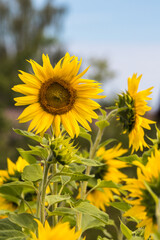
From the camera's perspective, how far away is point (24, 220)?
2.07 feet

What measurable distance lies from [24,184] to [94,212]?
0.13m

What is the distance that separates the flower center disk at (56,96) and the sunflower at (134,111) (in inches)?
5.5

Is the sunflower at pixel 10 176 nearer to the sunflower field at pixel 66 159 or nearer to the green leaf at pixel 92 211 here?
the sunflower field at pixel 66 159

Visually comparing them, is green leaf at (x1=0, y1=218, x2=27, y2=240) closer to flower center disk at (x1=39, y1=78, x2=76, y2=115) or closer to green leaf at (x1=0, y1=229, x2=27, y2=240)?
green leaf at (x1=0, y1=229, x2=27, y2=240)

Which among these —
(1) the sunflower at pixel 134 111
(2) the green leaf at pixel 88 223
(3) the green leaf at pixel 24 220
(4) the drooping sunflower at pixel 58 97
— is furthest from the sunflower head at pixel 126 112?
(3) the green leaf at pixel 24 220

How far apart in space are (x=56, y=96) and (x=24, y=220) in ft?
0.88

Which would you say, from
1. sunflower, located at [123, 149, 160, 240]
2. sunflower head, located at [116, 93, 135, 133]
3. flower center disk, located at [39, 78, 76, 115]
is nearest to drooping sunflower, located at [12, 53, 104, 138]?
flower center disk, located at [39, 78, 76, 115]

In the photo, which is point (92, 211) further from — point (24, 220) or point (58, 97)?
point (58, 97)

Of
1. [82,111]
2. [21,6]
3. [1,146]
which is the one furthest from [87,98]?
[21,6]

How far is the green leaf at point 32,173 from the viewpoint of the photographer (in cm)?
67

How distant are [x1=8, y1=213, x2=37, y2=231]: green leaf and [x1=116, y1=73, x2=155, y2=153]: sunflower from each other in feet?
0.98

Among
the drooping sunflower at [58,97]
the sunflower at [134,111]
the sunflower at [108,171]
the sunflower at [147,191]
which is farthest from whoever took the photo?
the sunflower at [108,171]

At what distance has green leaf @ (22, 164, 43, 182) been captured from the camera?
67cm

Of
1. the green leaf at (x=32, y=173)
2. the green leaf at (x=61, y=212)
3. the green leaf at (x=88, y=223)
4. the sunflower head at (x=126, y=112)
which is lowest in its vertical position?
the green leaf at (x=88, y=223)
